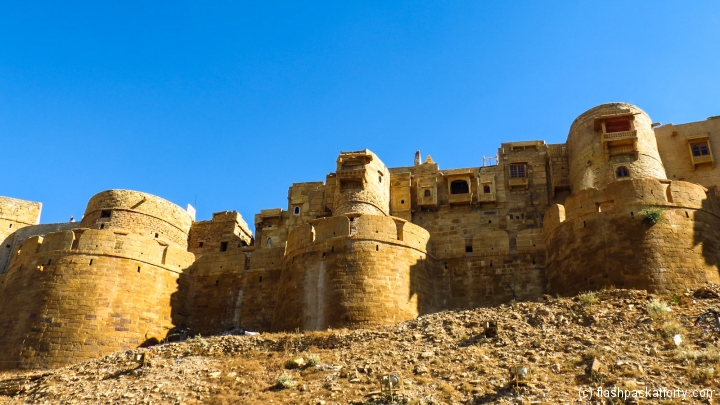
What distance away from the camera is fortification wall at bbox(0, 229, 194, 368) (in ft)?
77.6

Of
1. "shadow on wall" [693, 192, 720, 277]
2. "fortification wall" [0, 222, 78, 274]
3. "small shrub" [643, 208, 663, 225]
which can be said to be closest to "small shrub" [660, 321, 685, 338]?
"shadow on wall" [693, 192, 720, 277]

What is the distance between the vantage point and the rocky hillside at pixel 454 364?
14812 millimetres

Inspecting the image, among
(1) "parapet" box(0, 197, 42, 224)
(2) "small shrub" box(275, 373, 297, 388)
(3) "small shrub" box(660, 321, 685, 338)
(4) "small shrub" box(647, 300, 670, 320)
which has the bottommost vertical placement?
(2) "small shrub" box(275, 373, 297, 388)

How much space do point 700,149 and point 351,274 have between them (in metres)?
17.1

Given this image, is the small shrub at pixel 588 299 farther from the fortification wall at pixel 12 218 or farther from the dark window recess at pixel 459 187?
the fortification wall at pixel 12 218

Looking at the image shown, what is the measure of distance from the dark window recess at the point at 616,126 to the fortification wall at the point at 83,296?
18793 mm

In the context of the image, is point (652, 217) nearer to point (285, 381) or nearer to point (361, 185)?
point (285, 381)

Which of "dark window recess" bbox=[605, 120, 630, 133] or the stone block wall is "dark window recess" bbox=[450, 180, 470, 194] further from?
the stone block wall

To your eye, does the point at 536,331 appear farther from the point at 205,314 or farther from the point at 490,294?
the point at 205,314

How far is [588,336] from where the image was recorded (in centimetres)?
1719

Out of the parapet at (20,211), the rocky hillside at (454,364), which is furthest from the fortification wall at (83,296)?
the parapet at (20,211)

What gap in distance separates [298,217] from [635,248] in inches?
669

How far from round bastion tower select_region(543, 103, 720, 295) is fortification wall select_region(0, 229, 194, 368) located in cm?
1434

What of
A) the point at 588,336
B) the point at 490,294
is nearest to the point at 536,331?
the point at 588,336
